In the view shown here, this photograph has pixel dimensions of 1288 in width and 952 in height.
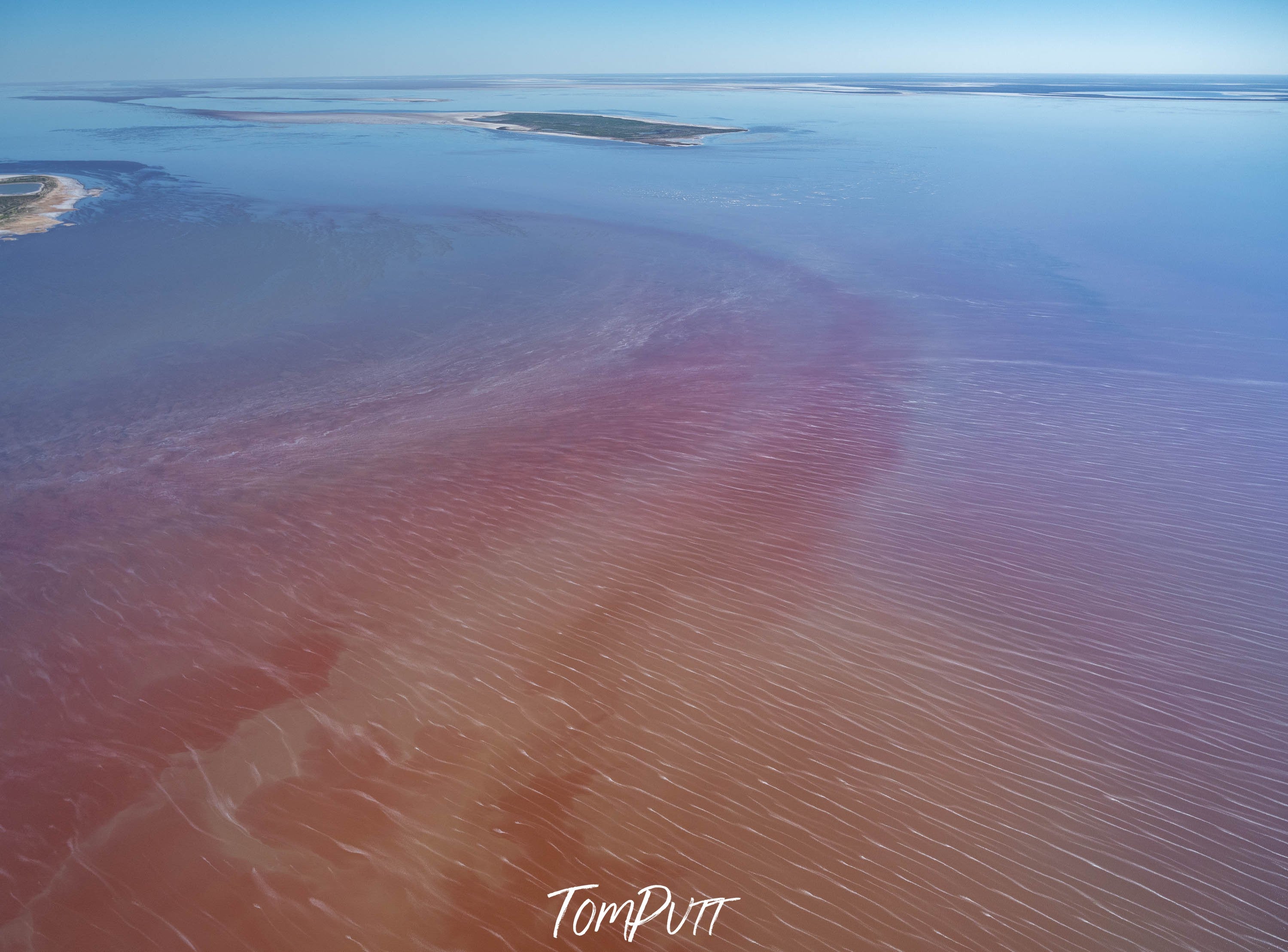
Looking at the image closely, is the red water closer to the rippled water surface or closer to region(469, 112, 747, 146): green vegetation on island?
the rippled water surface

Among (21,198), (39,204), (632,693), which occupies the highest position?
(21,198)

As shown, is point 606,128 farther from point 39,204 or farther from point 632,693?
point 632,693

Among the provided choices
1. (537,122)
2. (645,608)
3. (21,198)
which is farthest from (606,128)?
(645,608)

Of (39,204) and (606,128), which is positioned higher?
(606,128)

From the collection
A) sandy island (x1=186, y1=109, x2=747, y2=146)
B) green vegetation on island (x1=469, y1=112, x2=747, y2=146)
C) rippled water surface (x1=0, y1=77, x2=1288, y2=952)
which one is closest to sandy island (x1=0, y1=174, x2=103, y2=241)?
rippled water surface (x1=0, y1=77, x2=1288, y2=952)

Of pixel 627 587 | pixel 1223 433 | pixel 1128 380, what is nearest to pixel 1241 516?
pixel 1223 433

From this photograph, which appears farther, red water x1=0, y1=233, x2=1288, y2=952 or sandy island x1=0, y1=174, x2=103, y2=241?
sandy island x1=0, y1=174, x2=103, y2=241

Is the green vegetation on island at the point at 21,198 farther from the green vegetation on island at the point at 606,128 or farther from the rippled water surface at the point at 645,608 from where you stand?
the green vegetation on island at the point at 606,128
